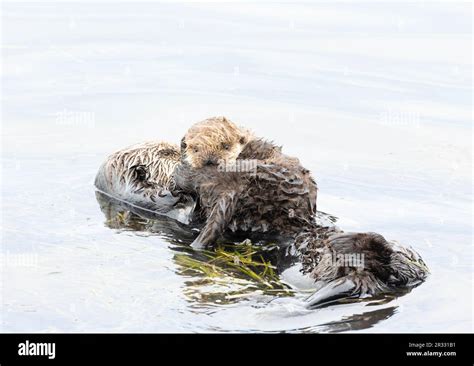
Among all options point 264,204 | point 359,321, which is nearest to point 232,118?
point 264,204

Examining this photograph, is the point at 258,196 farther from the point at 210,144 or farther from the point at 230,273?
the point at 230,273

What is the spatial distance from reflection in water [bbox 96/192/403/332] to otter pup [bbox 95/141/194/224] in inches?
8.1

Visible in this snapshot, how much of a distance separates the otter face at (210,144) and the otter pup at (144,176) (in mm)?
747

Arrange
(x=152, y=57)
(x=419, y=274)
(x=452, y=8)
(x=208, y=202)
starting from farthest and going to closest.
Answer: (x=452, y=8) < (x=152, y=57) < (x=208, y=202) < (x=419, y=274)

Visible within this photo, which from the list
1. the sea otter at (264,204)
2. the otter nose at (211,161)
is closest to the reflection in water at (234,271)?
the sea otter at (264,204)

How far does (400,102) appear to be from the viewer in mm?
11539

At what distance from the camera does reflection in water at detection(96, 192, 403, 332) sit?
17.0ft

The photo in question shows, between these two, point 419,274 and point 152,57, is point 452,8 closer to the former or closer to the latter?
point 152,57

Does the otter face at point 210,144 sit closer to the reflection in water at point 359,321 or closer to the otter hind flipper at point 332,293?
the otter hind flipper at point 332,293

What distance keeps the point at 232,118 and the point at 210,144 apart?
413 cm

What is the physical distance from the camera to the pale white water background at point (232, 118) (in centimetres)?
527

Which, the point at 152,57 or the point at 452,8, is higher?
the point at 452,8
